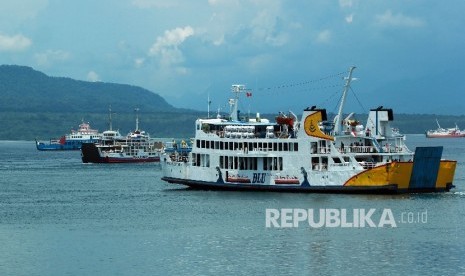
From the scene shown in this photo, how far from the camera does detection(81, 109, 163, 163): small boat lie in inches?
5394

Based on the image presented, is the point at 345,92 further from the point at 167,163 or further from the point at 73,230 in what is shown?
the point at 73,230

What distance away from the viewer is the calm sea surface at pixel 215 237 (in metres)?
42.3

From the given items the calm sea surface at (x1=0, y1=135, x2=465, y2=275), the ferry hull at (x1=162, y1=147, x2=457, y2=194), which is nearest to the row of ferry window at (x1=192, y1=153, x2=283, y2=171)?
the ferry hull at (x1=162, y1=147, x2=457, y2=194)

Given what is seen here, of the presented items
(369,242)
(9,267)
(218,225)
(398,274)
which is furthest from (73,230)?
(398,274)

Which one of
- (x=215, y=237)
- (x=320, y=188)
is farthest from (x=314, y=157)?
(x=215, y=237)

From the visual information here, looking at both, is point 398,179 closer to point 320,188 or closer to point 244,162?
point 320,188

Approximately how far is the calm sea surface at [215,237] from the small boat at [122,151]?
6211 cm

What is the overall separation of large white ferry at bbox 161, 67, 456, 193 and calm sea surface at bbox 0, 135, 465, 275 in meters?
0.91

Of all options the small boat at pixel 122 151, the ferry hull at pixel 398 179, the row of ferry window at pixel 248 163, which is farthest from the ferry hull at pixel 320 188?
the small boat at pixel 122 151

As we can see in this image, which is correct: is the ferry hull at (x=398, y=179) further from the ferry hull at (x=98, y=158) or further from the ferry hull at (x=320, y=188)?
the ferry hull at (x=98, y=158)

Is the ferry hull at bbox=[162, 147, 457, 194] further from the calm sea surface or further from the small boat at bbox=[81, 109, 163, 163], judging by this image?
the small boat at bbox=[81, 109, 163, 163]

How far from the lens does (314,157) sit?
6594cm

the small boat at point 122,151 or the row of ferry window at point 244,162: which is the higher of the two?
the small boat at point 122,151

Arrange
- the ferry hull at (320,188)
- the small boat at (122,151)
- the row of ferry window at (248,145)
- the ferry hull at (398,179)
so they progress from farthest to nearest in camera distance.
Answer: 1. the small boat at (122,151)
2. the row of ferry window at (248,145)
3. the ferry hull at (320,188)
4. the ferry hull at (398,179)
